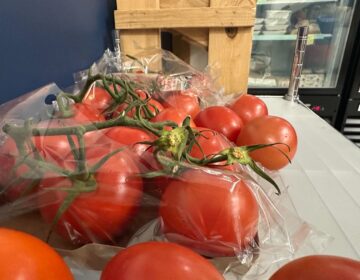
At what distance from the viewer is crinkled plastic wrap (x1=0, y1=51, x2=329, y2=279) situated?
263 millimetres

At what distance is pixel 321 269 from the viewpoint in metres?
0.21

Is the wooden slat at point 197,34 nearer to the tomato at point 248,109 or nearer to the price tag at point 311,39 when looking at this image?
the tomato at point 248,109

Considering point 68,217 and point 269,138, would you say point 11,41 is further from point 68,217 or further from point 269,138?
point 269,138

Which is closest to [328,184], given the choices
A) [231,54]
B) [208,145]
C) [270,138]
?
[270,138]

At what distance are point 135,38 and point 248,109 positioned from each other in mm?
485

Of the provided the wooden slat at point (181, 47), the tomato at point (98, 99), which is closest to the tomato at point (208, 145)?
the tomato at point (98, 99)

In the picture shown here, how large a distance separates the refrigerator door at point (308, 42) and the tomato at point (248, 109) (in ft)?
3.63

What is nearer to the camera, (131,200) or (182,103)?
(131,200)

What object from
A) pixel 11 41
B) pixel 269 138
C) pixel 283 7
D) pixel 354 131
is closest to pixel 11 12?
pixel 11 41

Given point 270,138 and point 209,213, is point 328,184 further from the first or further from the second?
point 209,213

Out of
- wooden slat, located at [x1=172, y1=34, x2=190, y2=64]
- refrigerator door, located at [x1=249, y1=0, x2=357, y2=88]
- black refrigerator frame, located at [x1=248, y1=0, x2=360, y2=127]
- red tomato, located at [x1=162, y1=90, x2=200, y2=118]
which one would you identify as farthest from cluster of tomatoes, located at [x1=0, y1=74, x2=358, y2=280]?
refrigerator door, located at [x1=249, y1=0, x2=357, y2=88]

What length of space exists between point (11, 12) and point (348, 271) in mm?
517

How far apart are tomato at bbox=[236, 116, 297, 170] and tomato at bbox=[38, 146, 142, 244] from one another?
25cm

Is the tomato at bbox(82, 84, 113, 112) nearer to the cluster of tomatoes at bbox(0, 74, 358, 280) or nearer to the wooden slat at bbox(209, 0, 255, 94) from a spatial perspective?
the cluster of tomatoes at bbox(0, 74, 358, 280)
